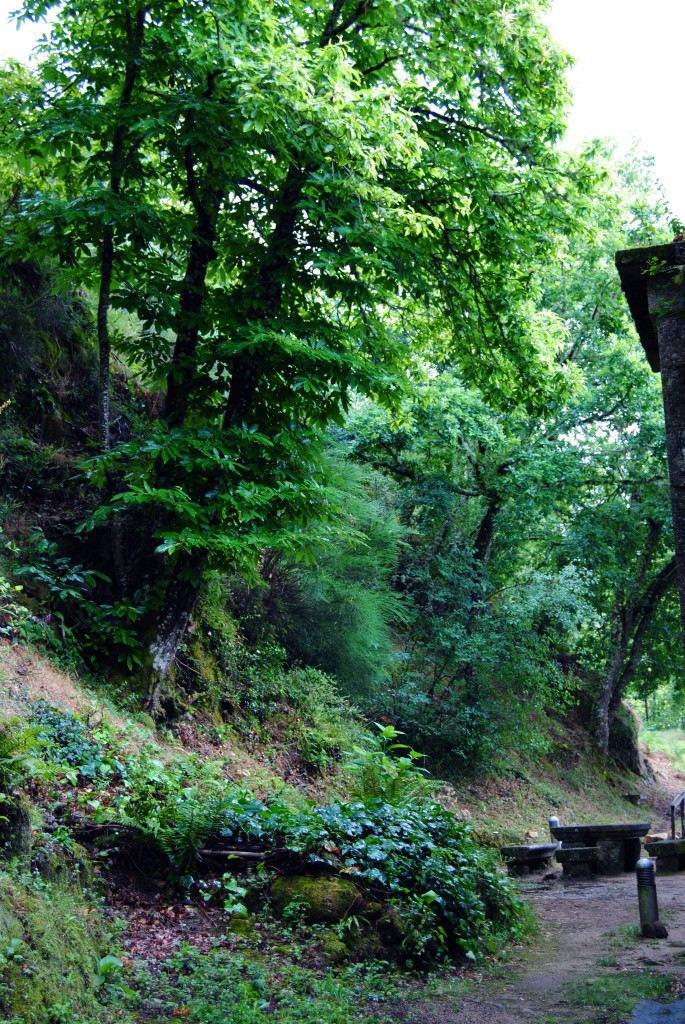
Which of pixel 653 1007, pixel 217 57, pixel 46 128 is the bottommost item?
pixel 653 1007

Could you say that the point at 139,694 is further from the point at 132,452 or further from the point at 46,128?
the point at 46,128

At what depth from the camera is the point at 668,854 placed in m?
12.9

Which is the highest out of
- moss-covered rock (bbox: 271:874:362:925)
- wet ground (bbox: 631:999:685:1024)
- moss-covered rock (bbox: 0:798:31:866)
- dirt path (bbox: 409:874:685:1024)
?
moss-covered rock (bbox: 0:798:31:866)

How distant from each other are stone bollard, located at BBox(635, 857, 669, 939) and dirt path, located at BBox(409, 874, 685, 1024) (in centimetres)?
13

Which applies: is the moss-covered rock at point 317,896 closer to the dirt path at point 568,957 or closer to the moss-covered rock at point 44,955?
the dirt path at point 568,957

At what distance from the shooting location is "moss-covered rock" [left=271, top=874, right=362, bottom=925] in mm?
6527

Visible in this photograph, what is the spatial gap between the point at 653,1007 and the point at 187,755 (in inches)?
230

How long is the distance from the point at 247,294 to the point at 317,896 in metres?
6.64

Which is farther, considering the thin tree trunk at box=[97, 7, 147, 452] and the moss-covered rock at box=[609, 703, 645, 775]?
the moss-covered rock at box=[609, 703, 645, 775]

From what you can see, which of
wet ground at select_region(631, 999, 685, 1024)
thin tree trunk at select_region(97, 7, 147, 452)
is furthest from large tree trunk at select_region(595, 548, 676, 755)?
wet ground at select_region(631, 999, 685, 1024)

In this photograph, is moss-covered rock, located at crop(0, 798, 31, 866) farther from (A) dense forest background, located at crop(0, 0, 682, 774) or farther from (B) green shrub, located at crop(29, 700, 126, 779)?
(A) dense forest background, located at crop(0, 0, 682, 774)

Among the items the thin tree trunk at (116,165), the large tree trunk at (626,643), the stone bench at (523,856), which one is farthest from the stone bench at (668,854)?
the large tree trunk at (626,643)

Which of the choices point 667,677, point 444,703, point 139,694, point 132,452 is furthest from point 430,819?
point 667,677

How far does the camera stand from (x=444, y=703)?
1720 centimetres
